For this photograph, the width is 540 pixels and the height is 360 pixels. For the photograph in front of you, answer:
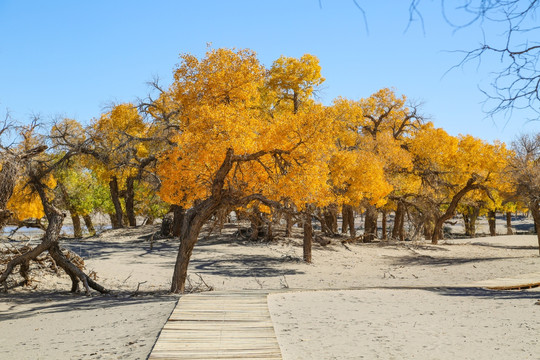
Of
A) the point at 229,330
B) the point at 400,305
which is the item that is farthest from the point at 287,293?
the point at 229,330

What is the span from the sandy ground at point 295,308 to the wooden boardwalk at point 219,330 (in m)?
0.28

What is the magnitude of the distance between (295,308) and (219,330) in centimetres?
265

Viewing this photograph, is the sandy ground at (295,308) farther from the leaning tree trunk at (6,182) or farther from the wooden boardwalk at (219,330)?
the leaning tree trunk at (6,182)

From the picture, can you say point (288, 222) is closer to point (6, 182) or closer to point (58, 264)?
point (58, 264)

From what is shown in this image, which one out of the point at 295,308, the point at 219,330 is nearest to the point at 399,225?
the point at 295,308

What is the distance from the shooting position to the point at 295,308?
1091cm

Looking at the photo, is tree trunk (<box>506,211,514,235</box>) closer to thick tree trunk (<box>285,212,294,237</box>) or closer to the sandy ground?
the sandy ground

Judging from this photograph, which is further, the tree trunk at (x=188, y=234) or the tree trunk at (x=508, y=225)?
the tree trunk at (x=508, y=225)

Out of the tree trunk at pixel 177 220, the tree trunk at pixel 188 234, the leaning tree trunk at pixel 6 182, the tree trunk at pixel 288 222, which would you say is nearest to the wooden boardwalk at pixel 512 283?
the tree trunk at pixel 288 222

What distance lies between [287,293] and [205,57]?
833 centimetres

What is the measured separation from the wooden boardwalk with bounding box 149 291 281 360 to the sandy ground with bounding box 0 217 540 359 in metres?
0.28

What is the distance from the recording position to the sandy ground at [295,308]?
8289 millimetres

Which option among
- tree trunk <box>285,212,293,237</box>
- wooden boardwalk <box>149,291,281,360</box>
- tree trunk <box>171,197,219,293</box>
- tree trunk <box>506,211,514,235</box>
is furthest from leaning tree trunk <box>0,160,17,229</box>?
tree trunk <box>506,211,514,235</box>

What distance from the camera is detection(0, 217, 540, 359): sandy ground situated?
326 inches
